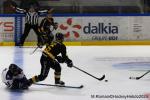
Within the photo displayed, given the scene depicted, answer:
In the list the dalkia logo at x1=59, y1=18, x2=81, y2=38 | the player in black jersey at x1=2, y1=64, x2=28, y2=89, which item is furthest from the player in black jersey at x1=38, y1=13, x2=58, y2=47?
the player in black jersey at x1=2, y1=64, x2=28, y2=89

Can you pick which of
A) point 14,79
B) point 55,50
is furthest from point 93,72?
point 14,79

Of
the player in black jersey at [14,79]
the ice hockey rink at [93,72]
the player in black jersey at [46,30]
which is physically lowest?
the ice hockey rink at [93,72]

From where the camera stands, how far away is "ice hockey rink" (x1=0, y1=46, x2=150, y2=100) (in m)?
6.66

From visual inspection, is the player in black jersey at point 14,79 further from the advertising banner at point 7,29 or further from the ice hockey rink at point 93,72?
the advertising banner at point 7,29

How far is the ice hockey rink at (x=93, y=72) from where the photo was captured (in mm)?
6660

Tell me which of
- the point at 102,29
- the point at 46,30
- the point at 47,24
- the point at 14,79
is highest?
the point at 47,24

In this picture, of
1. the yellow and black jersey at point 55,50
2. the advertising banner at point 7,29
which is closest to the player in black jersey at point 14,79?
the yellow and black jersey at point 55,50

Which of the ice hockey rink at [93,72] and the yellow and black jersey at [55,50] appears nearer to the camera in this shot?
the ice hockey rink at [93,72]

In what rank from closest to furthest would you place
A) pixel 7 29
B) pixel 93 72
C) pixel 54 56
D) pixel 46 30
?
pixel 54 56 → pixel 93 72 → pixel 46 30 → pixel 7 29

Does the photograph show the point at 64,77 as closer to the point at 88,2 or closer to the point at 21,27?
the point at 21,27

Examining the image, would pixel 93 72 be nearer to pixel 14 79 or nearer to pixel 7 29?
pixel 14 79

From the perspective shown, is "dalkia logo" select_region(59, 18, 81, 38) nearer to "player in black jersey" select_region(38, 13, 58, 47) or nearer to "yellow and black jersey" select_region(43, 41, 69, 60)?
"player in black jersey" select_region(38, 13, 58, 47)

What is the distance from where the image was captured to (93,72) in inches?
343

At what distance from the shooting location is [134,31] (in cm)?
1357
